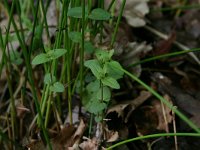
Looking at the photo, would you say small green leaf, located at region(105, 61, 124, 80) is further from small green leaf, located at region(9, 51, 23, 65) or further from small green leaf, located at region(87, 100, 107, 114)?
small green leaf, located at region(9, 51, 23, 65)

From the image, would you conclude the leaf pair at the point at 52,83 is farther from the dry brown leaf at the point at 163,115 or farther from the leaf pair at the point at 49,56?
the dry brown leaf at the point at 163,115

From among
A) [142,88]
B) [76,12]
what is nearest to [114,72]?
[76,12]

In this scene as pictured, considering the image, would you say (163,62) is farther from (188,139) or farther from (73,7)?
(73,7)

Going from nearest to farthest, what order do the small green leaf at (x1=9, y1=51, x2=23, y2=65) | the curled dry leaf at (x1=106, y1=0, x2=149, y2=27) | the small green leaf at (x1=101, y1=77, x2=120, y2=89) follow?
the small green leaf at (x1=101, y1=77, x2=120, y2=89)
the small green leaf at (x1=9, y1=51, x2=23, y2=65)
the curled dry leaf at (x1=106, y1=0, x2=149, y2=27)

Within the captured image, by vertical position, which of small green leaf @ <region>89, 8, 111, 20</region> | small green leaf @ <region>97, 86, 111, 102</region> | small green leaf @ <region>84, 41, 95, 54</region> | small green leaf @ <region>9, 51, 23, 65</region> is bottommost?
small green leaf @ <region>97, 86, 111, 102</region>

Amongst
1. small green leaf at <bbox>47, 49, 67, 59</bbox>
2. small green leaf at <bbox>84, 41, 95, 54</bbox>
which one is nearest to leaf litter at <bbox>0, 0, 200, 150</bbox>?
small green leaf at <bbox>84, 41, 95, 54</bbox>

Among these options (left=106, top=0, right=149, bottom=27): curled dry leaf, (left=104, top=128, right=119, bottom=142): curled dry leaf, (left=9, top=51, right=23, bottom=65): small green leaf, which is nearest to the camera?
(left=104, top=128, right=119, bottom=142): curled dry leaf

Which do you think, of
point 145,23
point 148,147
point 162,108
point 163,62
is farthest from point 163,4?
point 148,147

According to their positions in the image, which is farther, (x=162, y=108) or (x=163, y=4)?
(x=163, y=4)
